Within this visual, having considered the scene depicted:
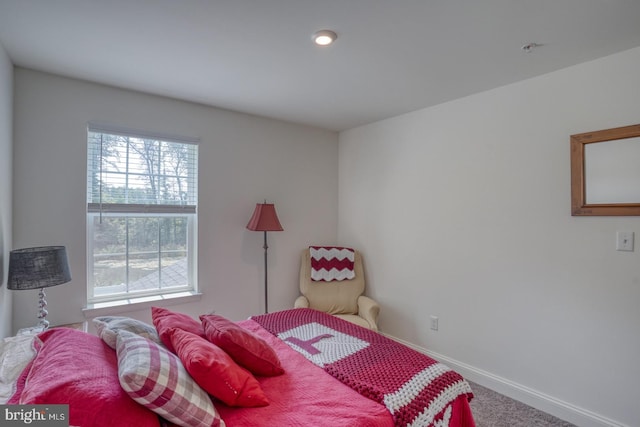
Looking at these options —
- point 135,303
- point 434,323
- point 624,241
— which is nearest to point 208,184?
point 135,303

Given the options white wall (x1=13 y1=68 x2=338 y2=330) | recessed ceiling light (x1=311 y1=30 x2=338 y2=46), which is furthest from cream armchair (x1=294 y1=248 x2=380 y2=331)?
recessed ceiling light (x1=311 y1=30 x2=338 y2=46)

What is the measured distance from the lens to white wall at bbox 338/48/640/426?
2045 millimetres

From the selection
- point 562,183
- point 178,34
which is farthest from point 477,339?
point 178,34

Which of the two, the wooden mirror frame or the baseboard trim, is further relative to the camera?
the baseboard trim

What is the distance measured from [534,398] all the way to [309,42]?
9.42 feet

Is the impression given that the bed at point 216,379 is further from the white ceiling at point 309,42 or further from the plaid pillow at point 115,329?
the white ceiling at point 309,42

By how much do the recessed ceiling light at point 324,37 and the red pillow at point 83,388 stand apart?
184 cm

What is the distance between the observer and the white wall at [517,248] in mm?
2045

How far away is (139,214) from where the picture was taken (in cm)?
278

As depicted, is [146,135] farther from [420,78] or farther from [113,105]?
[420,78]

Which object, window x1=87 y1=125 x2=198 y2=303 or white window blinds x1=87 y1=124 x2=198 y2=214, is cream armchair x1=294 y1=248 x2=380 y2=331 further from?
white window blinds x1=87 y1=124 x2=198 y2=214

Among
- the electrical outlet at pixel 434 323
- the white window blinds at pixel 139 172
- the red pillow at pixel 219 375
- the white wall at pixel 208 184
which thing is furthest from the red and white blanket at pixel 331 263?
the red pillow at pixel 219 375

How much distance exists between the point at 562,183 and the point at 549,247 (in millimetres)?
453

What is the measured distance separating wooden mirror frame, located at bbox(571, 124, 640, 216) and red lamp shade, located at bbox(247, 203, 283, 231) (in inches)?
91.6
